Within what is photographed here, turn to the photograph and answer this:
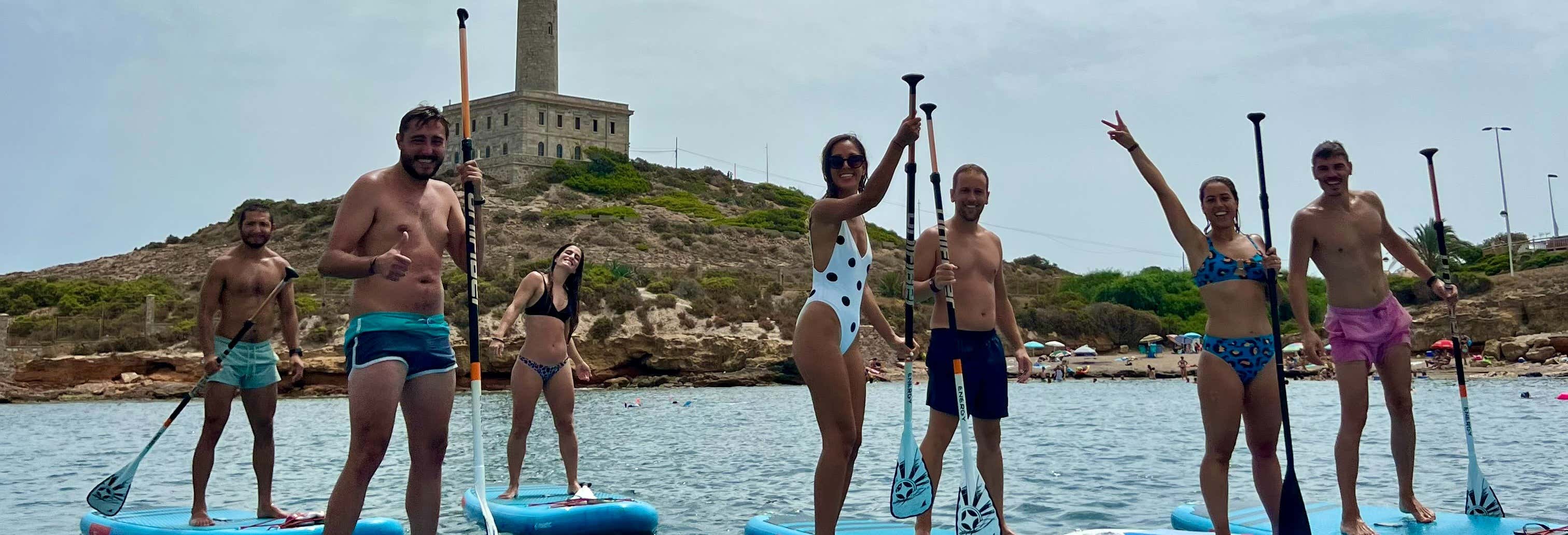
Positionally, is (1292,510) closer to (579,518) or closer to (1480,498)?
(1480,498)

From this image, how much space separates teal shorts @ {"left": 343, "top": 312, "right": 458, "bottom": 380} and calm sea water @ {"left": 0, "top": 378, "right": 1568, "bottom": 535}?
3.04m

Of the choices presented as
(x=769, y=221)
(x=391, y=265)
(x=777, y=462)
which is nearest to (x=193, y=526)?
(x=391, y=265)

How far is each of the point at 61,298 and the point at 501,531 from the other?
5706 cm

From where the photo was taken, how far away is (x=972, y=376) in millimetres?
6797

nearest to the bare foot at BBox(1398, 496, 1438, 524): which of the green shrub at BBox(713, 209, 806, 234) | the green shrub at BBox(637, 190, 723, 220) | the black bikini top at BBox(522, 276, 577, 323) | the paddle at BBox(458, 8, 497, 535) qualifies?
the paddle at BBox(458, 8, 497, 535)

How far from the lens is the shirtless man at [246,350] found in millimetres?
7770

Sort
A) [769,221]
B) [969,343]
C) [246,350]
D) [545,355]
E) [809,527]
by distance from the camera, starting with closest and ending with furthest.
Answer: [969,343]
[809,527]
[246,350]
[545,355]
[769,221]

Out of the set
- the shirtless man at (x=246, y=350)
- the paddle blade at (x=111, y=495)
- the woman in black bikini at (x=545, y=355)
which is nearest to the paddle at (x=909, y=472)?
the woman in black bikini at (x=545, y=355)

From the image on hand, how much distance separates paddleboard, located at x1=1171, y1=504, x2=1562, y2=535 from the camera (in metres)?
6.76

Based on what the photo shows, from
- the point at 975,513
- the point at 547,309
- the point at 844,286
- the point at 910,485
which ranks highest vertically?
the point at 547,309

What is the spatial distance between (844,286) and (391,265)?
2.07 m

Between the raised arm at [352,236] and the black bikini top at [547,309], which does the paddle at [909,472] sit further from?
the black bikini top at [547,309]

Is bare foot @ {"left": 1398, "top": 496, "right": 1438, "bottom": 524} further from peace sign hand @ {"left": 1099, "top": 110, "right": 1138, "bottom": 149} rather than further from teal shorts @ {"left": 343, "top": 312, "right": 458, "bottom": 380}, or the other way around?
teal shorts @ {"left": 343, "top": 312, "right": 458, "bottom": 380}

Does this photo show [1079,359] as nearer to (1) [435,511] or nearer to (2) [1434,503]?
(2) [1434,503]
